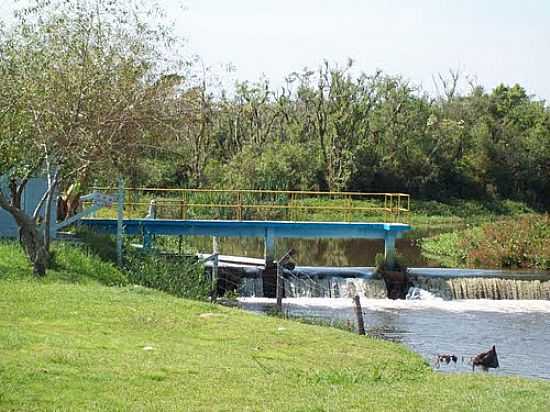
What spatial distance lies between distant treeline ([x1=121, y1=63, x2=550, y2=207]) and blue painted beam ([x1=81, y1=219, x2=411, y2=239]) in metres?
26.7

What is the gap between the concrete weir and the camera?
30.5m

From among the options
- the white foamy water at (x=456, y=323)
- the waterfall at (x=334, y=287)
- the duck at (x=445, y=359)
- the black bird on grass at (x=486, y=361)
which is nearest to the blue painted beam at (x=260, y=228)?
the waterfall at (x=334, y=287)

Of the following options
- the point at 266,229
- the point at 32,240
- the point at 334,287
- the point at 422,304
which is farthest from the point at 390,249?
the point at 32,240

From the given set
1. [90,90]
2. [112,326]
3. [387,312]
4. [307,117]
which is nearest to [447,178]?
[307,117]

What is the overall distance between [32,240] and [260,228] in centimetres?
1237

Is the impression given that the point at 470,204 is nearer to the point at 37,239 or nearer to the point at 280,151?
the point at 280,151

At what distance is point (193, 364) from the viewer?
12344 mm

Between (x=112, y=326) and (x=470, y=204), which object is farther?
(x=470, y=204)

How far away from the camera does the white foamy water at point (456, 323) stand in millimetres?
21194

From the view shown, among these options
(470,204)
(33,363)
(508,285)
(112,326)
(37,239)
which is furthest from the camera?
(470,204)

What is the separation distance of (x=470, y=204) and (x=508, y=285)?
3512 centimetres

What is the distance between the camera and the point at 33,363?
11055mm

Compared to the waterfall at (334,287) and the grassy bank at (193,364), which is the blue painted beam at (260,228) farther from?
the grassy bank at (193,364)

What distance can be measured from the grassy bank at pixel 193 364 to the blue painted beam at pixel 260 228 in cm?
1206
